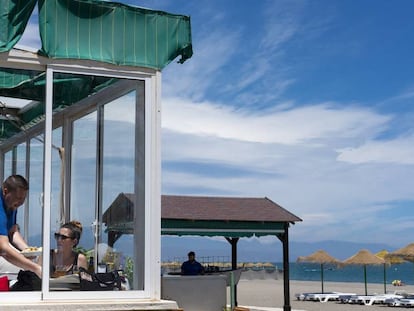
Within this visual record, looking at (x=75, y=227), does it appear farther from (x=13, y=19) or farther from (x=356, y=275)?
(x=356, y=275)

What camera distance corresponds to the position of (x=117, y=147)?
505 cm

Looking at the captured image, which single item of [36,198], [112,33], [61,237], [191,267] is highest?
[112,33]

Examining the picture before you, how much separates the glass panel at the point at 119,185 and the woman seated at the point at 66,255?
157mm

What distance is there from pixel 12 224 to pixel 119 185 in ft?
2.51

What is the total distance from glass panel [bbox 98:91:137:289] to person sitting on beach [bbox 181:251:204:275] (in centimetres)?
1232

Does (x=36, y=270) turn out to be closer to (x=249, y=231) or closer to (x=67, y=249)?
(x=67, y=249)

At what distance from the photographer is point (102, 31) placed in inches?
195

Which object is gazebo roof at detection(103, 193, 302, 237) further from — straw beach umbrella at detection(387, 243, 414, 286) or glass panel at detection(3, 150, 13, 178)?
straw beach umbrella at detection(387, 243, 414, 286)

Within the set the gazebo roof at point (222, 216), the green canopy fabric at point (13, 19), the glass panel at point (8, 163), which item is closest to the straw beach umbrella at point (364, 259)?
the gazebo roof at point (222, 216)

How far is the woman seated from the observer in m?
4.71

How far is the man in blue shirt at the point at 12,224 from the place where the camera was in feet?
15.4

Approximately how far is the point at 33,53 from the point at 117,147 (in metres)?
0.84

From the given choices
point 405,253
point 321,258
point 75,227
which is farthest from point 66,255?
point 321,258

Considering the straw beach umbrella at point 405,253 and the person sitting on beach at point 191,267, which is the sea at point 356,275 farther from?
the person sitting on beach at point 191,267
